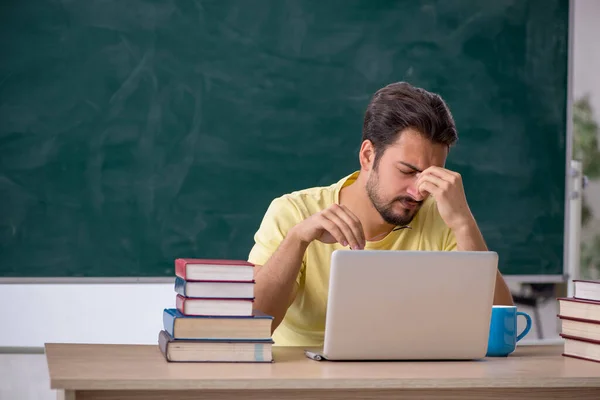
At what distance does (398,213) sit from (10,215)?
60.2 inches

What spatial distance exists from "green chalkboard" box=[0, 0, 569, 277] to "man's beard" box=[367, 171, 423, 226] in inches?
40.3

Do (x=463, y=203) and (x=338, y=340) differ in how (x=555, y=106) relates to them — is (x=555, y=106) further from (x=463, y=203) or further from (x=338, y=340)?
(x=338, y=340)

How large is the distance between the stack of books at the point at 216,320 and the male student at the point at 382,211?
0.40 m

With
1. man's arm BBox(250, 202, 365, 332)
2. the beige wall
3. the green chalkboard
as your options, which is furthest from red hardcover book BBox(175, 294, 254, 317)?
the beige wall

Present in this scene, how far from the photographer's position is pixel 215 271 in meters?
1.64

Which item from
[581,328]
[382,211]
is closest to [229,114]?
[382,211]

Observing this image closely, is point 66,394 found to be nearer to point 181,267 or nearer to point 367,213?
point 181,267

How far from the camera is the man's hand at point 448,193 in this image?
7.03 ft

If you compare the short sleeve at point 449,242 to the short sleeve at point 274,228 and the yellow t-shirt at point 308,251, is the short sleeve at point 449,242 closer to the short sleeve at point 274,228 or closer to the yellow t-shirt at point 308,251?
the yellow t-shirt at point 308,251

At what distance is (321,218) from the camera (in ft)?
6.14

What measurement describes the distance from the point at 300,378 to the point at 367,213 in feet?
3.34

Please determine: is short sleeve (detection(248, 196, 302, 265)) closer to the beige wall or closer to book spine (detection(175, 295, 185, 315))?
book spine (detection(175, 295, 185, 315))

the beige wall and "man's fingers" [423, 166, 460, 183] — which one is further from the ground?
the beige wall

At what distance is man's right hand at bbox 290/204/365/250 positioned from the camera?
183cm
